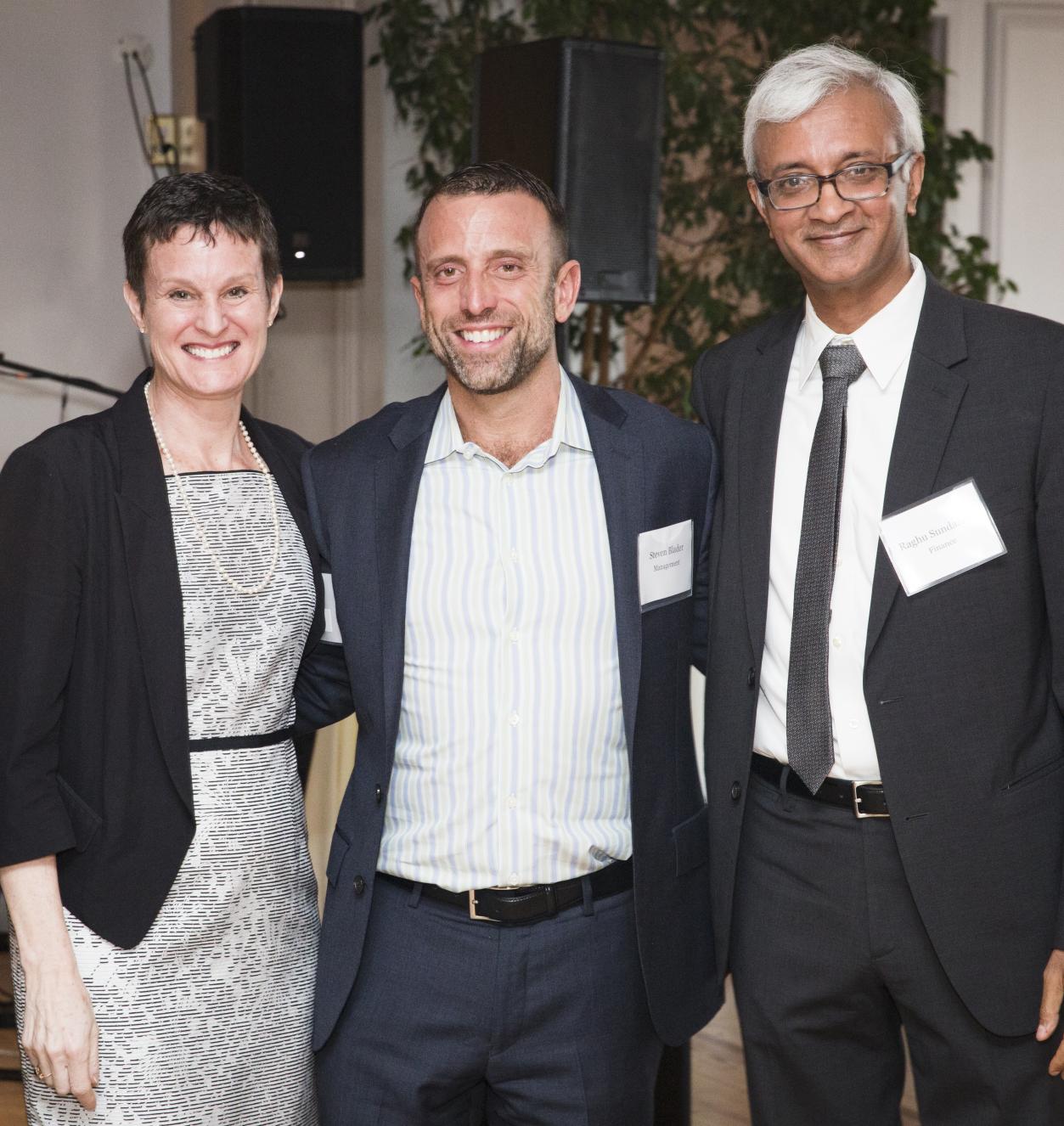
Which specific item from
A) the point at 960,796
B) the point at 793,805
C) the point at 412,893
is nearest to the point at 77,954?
the point at 412,893

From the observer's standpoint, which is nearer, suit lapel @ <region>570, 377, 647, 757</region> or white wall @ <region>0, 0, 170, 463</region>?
suit lapel @ <region>570, 377, 647, 757</region>

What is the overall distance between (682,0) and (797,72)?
3065 mm

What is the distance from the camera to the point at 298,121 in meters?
4.01

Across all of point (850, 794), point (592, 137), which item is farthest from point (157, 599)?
point (592, 137)

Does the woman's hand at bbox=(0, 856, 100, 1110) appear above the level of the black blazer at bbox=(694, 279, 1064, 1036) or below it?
below

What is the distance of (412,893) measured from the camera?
1.90 meters

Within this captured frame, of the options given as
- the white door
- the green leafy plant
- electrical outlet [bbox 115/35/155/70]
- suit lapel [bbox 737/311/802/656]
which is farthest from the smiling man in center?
the white door

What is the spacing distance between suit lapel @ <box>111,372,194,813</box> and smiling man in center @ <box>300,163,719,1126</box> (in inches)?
9.5

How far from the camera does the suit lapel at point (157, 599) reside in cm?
180

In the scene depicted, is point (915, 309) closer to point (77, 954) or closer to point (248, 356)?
point (248, 356)

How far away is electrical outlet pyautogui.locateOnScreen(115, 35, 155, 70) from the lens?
4691mm

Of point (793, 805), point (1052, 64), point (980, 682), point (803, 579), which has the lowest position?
point (793, 805)

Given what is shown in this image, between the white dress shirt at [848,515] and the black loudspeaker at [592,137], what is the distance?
1.47m

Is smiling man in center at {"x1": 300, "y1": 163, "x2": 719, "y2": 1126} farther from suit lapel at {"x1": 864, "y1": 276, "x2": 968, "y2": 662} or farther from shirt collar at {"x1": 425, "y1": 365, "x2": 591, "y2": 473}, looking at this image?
suit lapel at {"x1": 864, "y1": 276, "x2": 968, "y2": 662}
